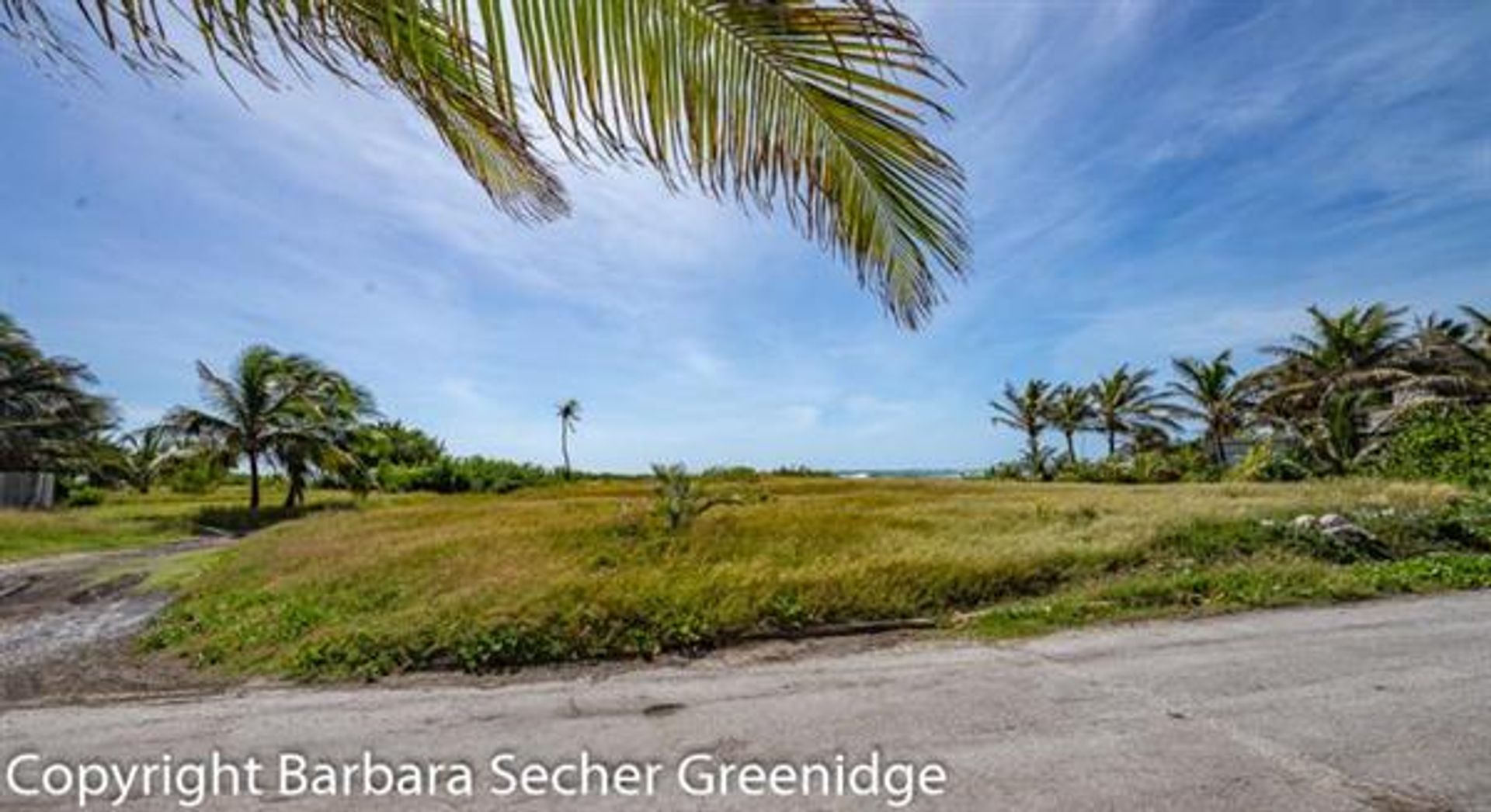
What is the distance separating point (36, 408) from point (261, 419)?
608 centimetres

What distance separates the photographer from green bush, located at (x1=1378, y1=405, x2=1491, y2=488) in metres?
17.5

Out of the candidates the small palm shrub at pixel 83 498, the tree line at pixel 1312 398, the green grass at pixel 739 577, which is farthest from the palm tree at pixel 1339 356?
the small palm shrub at pixel 83 498

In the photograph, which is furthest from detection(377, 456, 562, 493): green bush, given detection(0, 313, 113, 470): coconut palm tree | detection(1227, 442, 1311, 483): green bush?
detection(1227, 442, 1311, 483): green bush

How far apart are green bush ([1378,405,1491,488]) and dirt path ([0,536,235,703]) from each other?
73.9 feet

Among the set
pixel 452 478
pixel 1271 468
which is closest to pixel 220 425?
pixel 452 478

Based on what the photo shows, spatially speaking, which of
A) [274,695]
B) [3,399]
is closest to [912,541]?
[274,695]

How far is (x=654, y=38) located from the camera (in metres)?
1.57

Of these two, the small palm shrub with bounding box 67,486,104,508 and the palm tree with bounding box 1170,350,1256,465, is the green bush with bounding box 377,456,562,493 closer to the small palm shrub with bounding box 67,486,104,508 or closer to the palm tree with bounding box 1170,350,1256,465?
the small palm shrub with bounding box 67,486,104,508

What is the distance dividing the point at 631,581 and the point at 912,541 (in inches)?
179

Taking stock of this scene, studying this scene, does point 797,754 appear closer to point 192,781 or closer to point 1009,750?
point 1009,750

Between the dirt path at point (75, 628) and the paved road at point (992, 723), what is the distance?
2.88 ft

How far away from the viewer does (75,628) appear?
26.8 feet

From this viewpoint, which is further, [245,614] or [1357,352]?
[1357,352]

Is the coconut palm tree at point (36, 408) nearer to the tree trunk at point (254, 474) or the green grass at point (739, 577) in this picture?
the tree trunk at point (254, 474)
